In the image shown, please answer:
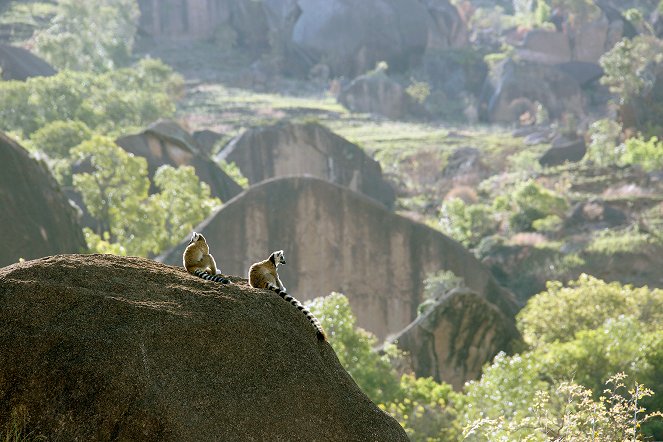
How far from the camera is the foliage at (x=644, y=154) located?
Result: 82688mm

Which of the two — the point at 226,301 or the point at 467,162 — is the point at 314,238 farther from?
the point at 467,162

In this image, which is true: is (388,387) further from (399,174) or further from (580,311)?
(399,174)

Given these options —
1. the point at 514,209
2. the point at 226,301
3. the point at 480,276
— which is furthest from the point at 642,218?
the point at 226,301

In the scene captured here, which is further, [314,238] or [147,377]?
[314,238]

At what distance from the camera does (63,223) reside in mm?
36781

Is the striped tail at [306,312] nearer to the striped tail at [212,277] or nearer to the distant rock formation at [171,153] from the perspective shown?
the striped tail at [212,277]

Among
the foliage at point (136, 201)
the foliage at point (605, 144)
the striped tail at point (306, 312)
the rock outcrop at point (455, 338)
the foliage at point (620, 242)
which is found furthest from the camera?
the foliage at point (605, 144)

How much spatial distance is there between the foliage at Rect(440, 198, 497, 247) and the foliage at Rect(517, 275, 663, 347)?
29.2 m

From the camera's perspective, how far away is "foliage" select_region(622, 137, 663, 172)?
8269cm

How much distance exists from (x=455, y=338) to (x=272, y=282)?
2591 cm

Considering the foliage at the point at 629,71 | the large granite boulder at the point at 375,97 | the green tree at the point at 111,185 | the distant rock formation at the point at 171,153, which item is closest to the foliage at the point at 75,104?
the distant rock formation at the point at 171,153

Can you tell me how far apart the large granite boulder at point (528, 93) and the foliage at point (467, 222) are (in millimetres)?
56378

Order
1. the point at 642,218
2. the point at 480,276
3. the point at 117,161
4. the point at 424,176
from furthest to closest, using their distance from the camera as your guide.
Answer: the point at 424,176, the point at 642,218, the point at 117,161, the point at 480,276

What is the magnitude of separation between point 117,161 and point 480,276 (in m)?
17.7
